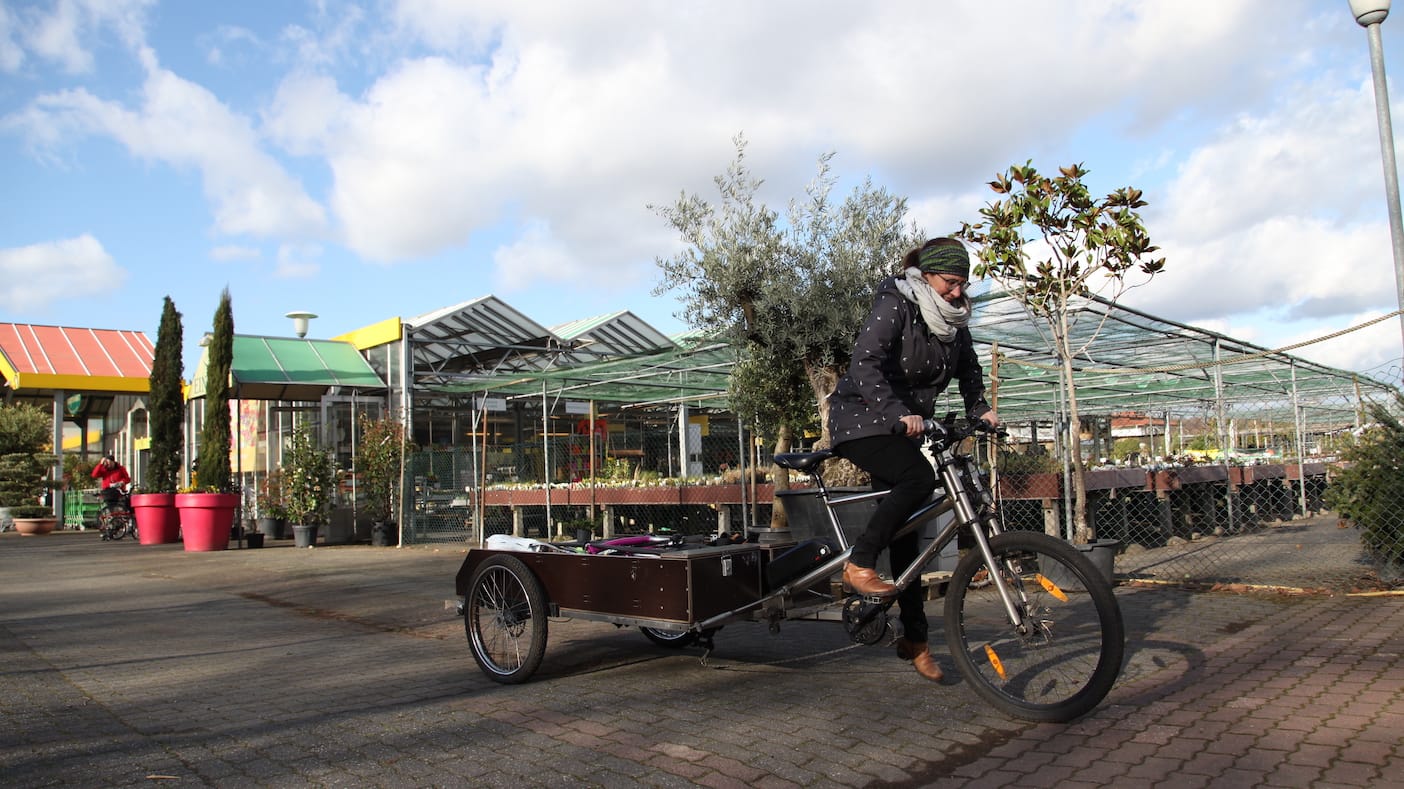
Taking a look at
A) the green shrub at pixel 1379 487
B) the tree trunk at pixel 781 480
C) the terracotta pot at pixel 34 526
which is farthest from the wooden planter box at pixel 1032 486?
the terracotta pot at pixel 34 526

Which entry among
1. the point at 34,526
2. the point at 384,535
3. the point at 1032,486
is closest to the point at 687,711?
the point at 1032,486

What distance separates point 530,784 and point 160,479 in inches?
808

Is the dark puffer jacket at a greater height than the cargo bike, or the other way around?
the dark puffer jacket

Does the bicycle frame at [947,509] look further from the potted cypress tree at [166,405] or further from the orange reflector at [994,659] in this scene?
the potted cypress tree at [166,405]

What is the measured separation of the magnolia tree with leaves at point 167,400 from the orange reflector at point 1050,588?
21.1m

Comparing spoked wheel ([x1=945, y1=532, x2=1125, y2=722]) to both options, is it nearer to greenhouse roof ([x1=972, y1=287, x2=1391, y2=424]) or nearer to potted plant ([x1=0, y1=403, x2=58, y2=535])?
greenhouse roof ([x1=972, y1=287, x2=1391, y2=424])

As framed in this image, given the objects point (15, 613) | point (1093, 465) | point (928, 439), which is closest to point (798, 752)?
point (928, 439)

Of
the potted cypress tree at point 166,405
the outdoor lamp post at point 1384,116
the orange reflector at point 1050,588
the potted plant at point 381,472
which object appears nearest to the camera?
the orange reflector at point 1050,588

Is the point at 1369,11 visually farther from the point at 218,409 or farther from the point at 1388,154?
the point at 218,409

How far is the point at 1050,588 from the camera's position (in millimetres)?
3561

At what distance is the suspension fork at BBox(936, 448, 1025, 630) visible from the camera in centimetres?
362

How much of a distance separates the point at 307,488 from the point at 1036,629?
48.0 feet

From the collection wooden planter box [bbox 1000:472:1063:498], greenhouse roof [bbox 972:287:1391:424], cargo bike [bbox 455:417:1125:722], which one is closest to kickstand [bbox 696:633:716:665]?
cargo bike [bbox 455:417:1125:722]

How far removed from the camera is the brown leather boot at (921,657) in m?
4.04
